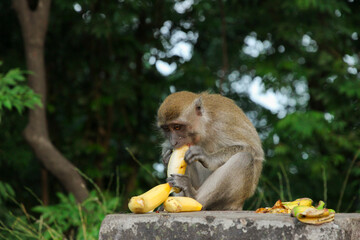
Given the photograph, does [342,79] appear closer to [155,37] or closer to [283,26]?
[283,26]

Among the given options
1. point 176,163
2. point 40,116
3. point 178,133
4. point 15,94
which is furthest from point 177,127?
point 40,116

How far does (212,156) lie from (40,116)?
352 centimetres

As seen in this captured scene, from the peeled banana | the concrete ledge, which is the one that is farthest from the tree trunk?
the concrete ledge

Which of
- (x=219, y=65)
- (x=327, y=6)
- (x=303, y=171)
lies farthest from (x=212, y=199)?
(x=219, y=65)

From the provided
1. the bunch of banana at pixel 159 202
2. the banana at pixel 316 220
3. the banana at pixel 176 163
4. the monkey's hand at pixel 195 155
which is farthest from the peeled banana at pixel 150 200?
the banana at pixel 316 220

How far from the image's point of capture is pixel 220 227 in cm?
323

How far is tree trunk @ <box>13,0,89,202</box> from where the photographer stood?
7.06 m

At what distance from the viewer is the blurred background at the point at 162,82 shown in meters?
7.95

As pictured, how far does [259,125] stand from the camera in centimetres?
985

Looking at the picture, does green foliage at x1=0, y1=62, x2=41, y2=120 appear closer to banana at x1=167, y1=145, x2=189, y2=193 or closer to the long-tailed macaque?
the long-tailed macaque

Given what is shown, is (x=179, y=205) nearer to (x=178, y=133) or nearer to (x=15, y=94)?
(x=178, y=133)

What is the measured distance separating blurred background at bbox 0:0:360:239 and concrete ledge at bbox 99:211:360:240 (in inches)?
157

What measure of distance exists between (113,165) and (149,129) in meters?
0.91

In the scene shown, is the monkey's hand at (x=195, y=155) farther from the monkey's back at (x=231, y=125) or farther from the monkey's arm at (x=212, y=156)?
the monkey's back at (x=231, y=125)
